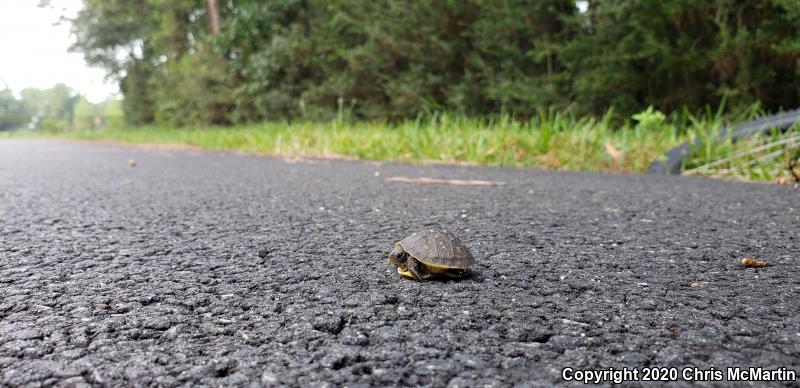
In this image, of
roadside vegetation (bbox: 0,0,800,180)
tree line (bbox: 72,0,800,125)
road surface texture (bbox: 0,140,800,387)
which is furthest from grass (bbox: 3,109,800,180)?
road surface texture (bbox: 0,140,800,387)

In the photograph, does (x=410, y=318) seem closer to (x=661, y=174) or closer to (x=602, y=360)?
(x=602, y=360)

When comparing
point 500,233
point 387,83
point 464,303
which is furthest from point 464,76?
point 464,303

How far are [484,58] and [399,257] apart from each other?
33.2 ft

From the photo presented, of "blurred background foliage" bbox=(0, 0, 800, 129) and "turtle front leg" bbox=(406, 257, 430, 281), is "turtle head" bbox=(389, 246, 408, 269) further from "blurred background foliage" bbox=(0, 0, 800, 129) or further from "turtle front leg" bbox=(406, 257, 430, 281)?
"blurred background foliage" bbox=(0, 0, 800, 129)

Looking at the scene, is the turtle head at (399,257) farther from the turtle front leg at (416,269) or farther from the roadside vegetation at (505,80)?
the roadside vegetation at (505,80)

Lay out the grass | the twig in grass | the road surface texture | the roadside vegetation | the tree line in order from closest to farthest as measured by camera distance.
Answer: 1. the road surface texture
2. the twig in grass
3. the grass
4. the roadside vegetation
5. the tree line

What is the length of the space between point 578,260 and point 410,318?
2.61 feet

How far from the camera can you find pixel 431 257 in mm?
1587

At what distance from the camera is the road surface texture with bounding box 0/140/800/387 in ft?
3.51

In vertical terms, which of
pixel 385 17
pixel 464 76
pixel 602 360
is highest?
pixel 385 17

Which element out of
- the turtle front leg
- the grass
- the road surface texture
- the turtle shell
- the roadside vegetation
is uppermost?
the roadside vegetation

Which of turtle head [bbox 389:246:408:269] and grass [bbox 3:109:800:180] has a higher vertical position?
grass [bbox 3:109:800:180]

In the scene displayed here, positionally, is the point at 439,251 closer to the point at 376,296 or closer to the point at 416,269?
the point at 416,269

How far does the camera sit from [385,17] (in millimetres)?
11961
